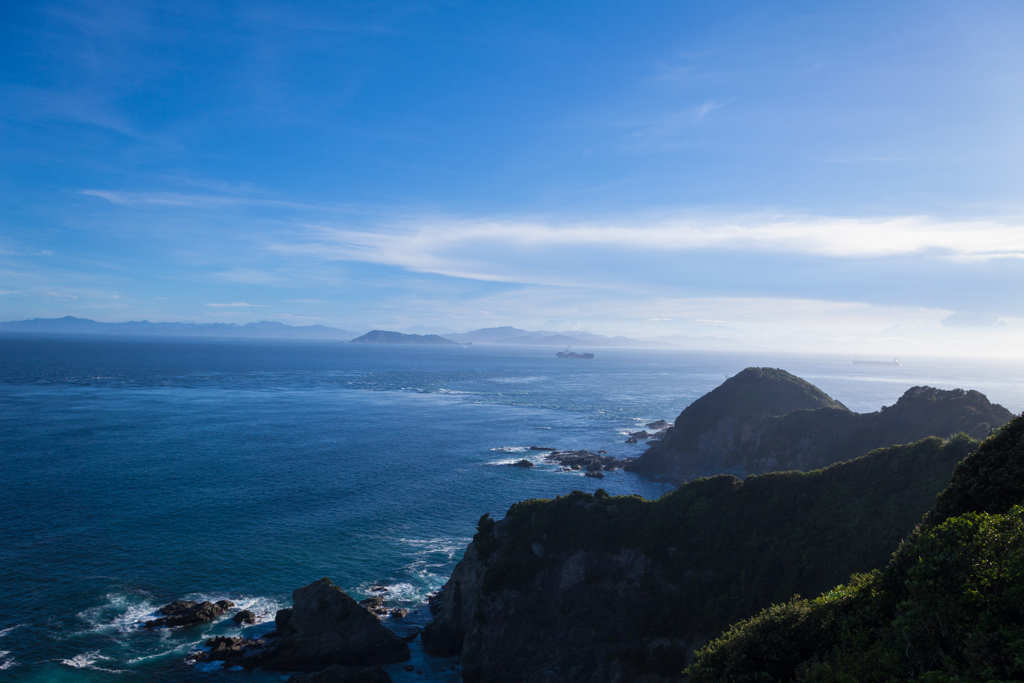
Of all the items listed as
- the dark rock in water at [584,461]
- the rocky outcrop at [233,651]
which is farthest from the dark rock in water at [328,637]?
the dark rock in water at [584,461]

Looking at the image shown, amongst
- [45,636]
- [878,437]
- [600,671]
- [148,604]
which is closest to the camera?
[600,671]

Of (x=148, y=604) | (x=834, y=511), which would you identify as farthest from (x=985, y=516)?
(x=148, y=604)

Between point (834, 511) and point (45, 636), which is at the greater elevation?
Result: point (834, 511)

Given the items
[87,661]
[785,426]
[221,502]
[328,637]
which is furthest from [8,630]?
[785,426]

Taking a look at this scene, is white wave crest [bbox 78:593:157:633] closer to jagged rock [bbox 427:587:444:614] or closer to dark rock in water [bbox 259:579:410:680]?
dark rock in water [bbox 259:579:410:680]

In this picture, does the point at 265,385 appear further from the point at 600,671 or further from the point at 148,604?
the point at 600,671

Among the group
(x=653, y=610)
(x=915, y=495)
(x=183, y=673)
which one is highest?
(x=915, y=495)

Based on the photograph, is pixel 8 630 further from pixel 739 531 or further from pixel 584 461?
pixel 584 461
